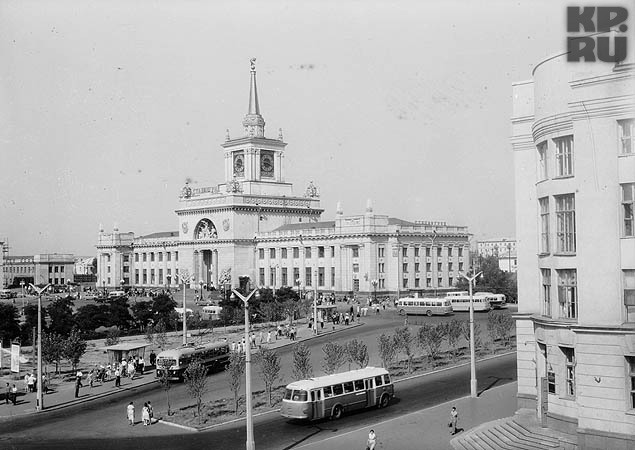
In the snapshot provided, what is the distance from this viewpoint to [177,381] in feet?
127

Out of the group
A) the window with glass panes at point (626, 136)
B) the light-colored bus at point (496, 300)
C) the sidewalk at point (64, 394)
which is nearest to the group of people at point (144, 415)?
the sidewalk at point (64, 394)

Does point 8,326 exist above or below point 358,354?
above

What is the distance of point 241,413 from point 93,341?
1030 inches

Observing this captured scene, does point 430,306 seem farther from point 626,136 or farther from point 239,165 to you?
point 239,165

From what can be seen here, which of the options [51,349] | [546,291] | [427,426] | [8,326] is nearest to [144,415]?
[427,426]

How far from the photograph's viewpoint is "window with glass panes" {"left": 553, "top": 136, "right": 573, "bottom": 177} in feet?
71.7

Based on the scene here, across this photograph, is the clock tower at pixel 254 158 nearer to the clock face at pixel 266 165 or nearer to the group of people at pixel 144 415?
the clock face at pixel 266 165

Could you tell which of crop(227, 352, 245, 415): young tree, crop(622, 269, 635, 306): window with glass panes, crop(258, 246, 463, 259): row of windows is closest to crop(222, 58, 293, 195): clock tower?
→ crop(258, 246, 463, 259): row of windows

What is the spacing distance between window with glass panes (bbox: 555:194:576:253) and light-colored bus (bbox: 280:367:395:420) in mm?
10493

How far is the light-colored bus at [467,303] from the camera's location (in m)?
69.8

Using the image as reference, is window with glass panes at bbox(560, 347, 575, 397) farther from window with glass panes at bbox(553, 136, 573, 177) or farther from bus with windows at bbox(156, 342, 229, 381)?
bus with windows at bbox(156, 342, 229, 381)

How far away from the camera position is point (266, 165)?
113375mm

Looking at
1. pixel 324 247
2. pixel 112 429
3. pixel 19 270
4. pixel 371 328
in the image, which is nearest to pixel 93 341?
pixel 371 328

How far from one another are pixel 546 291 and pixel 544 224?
196 cm
